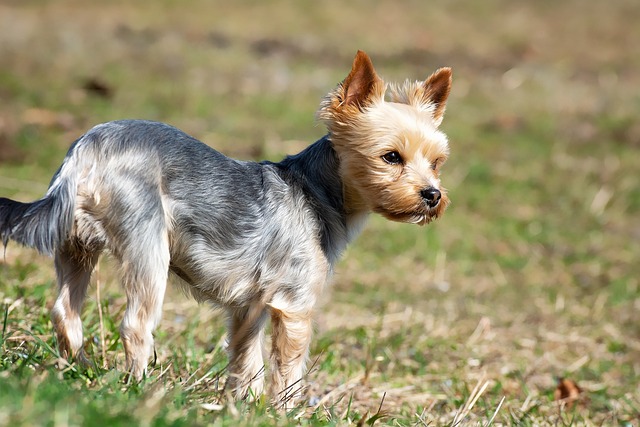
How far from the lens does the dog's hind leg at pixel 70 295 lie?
459cm

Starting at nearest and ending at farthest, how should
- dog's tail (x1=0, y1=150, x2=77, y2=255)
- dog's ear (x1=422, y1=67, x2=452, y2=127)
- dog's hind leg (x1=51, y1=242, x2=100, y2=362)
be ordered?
dog's tail (x1=0, y1=150, x2=77, y2=255) → dog's hind leg (x1=51, y1=242, x2=100, y2=362) → dog's ear (x1=422, y1=67, x2=452, y2=127)

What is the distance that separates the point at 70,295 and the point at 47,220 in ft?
1.83

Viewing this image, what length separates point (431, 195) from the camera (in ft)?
17.3

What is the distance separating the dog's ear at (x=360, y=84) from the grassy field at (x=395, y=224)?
186 centimetres

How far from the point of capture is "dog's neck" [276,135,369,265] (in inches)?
208

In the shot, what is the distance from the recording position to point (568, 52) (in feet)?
76.6

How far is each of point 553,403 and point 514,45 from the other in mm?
18360

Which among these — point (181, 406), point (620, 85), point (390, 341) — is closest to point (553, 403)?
point (390, 341)

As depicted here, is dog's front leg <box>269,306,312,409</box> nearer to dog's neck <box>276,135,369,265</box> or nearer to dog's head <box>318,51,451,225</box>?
dog's neck <box>276,135,369,265</box>

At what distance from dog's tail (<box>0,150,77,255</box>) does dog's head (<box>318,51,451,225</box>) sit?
1757 millimetres

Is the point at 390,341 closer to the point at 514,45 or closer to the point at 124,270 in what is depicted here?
the point at 124,270

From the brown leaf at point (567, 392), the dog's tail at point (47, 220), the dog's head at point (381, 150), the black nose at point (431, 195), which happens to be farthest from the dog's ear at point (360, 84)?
the brown leaf at point (567, 392)

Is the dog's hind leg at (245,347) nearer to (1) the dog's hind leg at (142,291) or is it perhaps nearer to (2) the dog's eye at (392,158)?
(1) the dog's hind leg at (142,291)

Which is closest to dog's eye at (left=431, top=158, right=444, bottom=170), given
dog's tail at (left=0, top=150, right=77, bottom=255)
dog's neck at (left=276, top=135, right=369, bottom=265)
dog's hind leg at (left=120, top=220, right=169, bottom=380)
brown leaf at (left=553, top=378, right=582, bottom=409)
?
dog's neck at (left=276, top=135, right=369, bottom=265)
